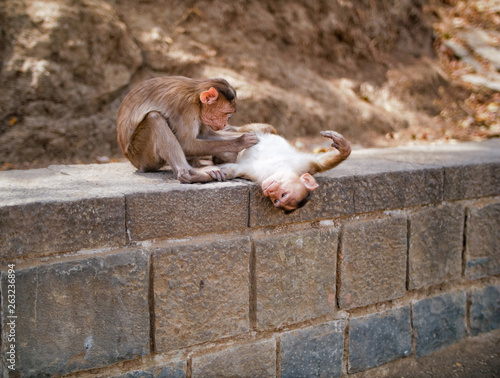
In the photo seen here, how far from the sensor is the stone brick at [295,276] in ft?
10.2

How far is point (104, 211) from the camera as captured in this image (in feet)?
8.32

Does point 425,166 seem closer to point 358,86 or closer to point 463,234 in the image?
point 463,234

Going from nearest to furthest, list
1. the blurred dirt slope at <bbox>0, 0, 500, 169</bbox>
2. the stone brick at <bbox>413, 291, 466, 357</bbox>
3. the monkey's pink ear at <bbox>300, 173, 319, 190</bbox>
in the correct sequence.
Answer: the monkey's pink ear at <bbox>300, 173, 319, 190</bbox>
the stone brick at <bbox>413, 291, 466, 357</bbox>
the blurred dirt slope at <bbox>0, 0, 500, 169</bbox>

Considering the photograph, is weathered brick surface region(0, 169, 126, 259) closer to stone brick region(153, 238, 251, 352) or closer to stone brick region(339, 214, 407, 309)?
stone brick region(153, 238, 251, 352)

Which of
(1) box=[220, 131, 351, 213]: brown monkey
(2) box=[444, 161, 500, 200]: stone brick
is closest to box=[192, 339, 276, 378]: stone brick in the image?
(1) box=[220, 131, 351, 213]: brown monkey

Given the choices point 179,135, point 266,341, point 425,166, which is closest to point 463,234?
point 425,166

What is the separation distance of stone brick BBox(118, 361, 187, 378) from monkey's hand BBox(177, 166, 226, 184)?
1.16m

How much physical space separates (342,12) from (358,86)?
144cm

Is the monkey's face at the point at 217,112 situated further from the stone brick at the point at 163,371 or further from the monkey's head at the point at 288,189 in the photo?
the stone brick at the point at 163,371

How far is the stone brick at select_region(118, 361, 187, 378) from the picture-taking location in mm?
2808

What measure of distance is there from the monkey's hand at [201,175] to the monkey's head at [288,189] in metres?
0.34

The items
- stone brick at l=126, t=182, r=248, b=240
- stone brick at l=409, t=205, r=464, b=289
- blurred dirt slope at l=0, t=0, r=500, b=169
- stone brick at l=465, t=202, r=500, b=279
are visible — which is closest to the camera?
stone brick at l=126, t=182, r=248, b=240

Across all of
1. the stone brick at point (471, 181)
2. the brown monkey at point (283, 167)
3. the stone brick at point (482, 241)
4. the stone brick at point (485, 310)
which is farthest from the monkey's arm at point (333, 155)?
the stone brick at point (485, 310)

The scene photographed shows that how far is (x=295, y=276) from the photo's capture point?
3236mm
